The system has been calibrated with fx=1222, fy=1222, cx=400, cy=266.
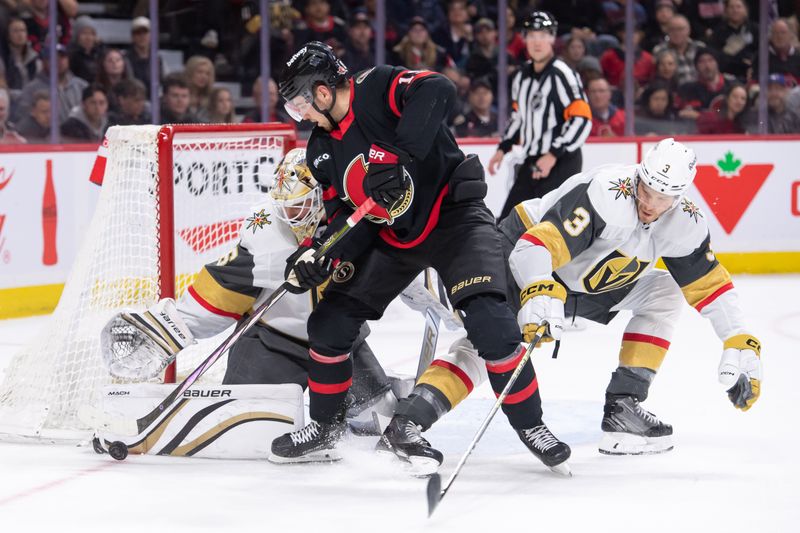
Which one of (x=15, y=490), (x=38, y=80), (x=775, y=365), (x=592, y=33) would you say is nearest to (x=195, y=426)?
(x=15, y=490)

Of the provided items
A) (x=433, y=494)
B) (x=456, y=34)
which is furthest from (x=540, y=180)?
(x=433, y=494)

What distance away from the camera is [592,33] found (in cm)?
709

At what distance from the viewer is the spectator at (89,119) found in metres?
5.88

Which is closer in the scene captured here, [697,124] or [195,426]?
[195,426]

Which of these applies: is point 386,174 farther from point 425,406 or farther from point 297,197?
point 425,406

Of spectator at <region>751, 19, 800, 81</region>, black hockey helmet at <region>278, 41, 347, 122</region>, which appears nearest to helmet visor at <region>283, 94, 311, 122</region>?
black hockey helmet at <region>278, 41, 347, 122</region>

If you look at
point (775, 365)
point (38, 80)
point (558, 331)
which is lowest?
point (775, 365)

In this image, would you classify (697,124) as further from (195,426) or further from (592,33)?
(195,426)

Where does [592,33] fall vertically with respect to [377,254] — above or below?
above

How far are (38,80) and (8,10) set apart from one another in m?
0.41

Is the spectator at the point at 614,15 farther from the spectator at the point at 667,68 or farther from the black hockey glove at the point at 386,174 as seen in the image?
the black hockey glove at the point at 386,174

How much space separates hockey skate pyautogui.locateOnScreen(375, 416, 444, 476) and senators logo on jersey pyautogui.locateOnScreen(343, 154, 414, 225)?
1.56 ft

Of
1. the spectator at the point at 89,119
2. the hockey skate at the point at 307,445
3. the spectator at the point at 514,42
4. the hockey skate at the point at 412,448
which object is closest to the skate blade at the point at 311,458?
the hockey skate at the point at 307,445

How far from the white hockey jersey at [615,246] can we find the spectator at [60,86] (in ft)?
11.4
